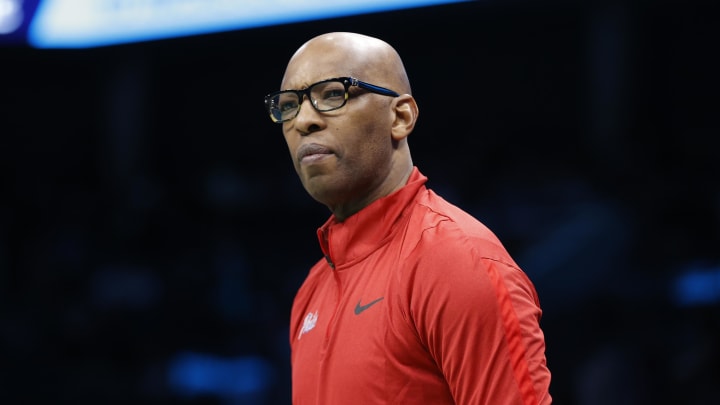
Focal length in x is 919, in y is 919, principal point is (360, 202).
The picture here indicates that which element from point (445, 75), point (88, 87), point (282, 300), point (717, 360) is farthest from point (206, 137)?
point (717, 360)

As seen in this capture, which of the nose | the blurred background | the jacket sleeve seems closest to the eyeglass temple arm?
the nose

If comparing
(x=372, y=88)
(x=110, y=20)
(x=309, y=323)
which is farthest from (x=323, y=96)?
(x=110, y=20)

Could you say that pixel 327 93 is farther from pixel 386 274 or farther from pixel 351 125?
pixel 386 274

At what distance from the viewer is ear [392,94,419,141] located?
213 cm

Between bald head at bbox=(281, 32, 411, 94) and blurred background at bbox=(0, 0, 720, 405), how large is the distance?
261 cm

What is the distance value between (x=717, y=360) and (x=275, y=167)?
455 centimetres

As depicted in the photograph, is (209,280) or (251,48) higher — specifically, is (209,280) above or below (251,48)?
below

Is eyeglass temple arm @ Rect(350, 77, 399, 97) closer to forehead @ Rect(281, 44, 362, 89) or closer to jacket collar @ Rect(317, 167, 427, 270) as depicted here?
forehead @ Rect(281, 44, 362, 89)

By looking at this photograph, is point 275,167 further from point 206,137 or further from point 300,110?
point 300,110

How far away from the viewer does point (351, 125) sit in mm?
2059

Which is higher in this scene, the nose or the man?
the nose

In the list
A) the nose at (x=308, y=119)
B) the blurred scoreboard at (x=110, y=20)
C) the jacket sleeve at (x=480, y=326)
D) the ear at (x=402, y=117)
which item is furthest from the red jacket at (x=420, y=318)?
the blurred scoreboard at (x=110, y=20)

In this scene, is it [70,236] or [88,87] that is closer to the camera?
[70,236]

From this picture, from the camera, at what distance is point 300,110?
2.09m
